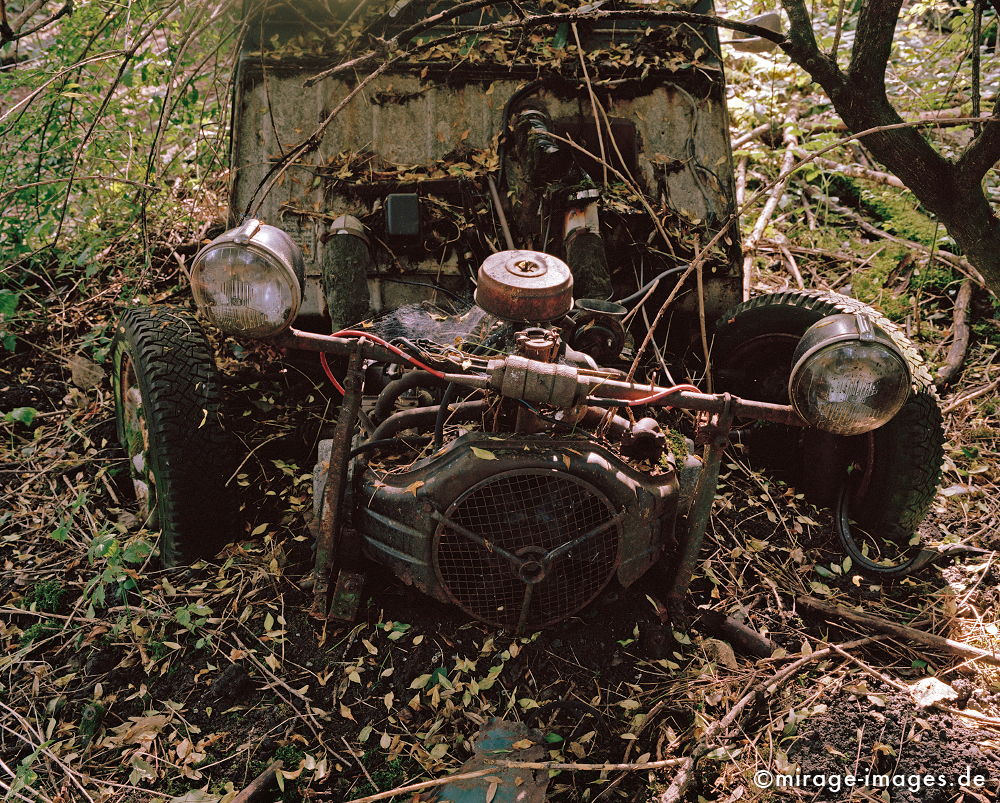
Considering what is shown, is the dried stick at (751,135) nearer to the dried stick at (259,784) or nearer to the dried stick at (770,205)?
the dried stick at (770,205)

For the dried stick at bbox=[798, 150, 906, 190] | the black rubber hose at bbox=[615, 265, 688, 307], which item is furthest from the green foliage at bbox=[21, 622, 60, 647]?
the dried stick at bbox=[798, 150, 906, 190]

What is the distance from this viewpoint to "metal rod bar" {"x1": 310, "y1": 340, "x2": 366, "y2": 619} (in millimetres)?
2324

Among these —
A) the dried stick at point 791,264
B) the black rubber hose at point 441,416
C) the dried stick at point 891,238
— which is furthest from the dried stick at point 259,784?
the dried stick at point 891,238

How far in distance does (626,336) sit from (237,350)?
75.8 inches

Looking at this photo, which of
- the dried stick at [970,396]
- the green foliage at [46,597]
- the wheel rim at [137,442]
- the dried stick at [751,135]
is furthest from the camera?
the dried stick at [751,135]

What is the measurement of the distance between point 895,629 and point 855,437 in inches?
31.3

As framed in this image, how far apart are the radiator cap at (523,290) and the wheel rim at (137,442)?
153 cm

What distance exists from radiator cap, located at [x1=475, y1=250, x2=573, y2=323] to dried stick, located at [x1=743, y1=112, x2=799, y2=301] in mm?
2456

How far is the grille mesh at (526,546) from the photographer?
2.39 m

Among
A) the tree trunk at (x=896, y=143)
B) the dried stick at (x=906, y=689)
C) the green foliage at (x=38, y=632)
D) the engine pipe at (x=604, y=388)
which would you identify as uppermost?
the tree trunk at (x=896, y=143)

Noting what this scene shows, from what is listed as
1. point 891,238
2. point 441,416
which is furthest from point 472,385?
point 891,238

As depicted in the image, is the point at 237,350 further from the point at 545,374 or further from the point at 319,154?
the point at 545,374

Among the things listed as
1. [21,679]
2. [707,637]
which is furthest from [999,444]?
[21,679]

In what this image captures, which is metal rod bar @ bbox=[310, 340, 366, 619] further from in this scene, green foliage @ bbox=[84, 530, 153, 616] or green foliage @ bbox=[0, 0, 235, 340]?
green foliage @ bbox=[0, 0, 235, 340]
